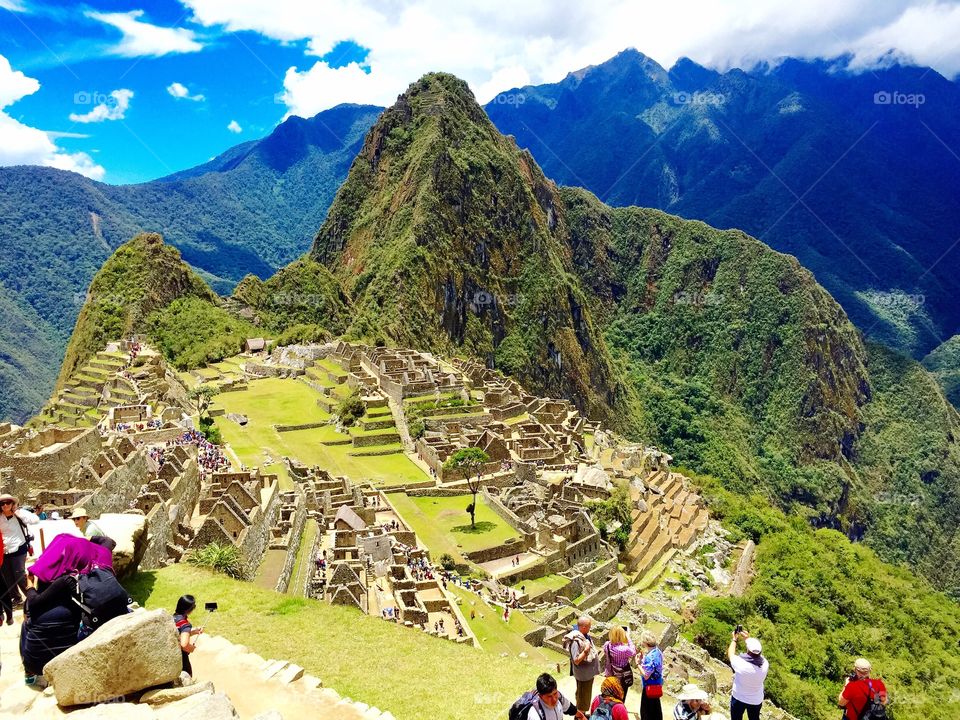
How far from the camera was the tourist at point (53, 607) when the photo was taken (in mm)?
8141

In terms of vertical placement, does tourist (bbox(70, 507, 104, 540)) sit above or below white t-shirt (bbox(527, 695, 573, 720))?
above

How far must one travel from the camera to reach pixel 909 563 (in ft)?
346

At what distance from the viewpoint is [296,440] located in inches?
1731

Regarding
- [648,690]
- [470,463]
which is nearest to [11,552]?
[648,690]

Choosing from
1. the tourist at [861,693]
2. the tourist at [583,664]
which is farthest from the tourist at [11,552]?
the tourist at [861,693]

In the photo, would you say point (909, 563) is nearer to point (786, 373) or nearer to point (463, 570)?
point (786, 373)

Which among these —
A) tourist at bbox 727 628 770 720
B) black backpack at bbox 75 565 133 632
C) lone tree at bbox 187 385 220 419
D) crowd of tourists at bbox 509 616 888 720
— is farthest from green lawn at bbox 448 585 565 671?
lone tree at bbox 187 385 220 419

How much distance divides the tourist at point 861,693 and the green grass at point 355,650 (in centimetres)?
530

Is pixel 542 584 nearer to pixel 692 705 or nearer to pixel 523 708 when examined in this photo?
pixel 692 705

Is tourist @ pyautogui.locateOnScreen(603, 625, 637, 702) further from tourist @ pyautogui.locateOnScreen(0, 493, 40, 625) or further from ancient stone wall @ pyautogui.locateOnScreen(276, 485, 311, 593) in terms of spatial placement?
ancient stone wall @ pyautogui.locateOnScreen(276, 485, 311, 593)

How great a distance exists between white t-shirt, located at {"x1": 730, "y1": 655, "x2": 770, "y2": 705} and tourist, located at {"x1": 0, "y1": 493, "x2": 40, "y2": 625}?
32.9 ft

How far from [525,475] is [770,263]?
525ft

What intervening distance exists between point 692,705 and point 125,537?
10101mm

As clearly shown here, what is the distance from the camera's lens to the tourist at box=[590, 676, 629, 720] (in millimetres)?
8250
